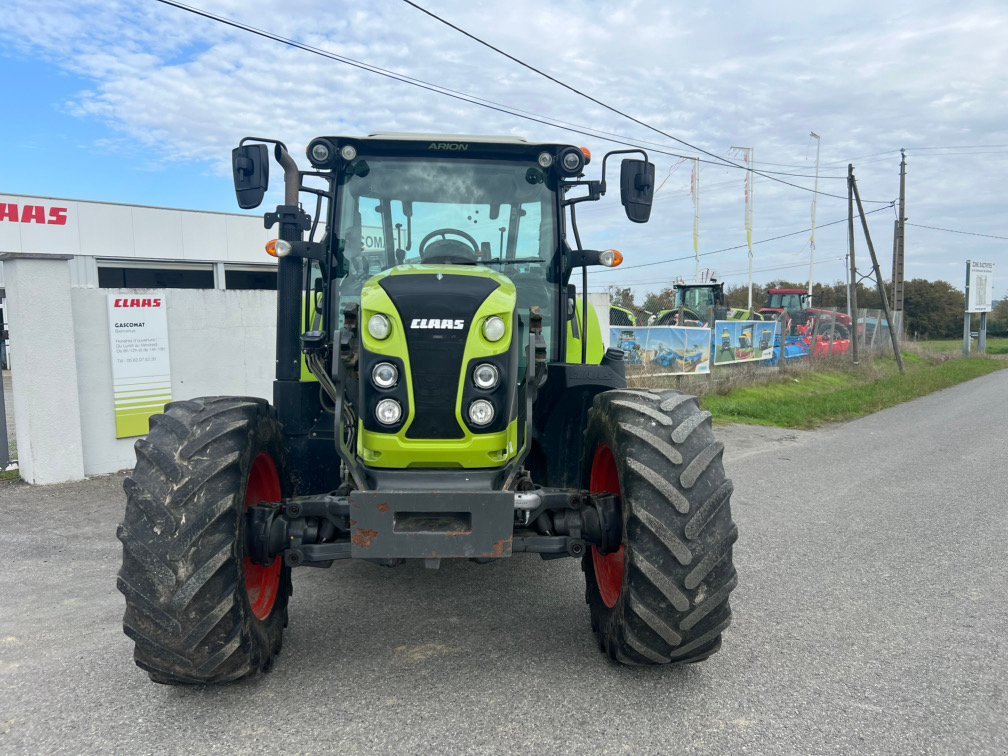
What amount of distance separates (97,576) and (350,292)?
2561mm

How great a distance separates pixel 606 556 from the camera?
156 inches

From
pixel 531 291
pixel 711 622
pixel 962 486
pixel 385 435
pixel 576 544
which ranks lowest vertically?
pixel 962 486

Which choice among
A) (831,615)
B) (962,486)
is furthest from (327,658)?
(962,486)

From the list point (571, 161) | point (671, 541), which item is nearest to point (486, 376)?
point (671, 541)

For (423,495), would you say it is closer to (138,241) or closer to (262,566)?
(262,566)

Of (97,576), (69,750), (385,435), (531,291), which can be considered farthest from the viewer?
(97,576)

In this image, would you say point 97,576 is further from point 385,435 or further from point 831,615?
point 831,615

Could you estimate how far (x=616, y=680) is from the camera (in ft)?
11.3

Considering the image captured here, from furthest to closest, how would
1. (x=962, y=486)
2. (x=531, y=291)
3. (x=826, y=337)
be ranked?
(x=826, y=337) → (x=962, y=486) → (x=531, y=291)

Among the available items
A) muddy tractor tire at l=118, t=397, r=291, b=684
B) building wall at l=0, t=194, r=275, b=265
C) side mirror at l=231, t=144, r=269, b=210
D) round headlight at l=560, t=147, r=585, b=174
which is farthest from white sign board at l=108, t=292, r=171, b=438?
building wall at l=0, t=194, r=275, b=265

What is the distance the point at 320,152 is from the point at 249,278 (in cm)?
2525

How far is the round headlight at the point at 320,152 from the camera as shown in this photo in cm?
430

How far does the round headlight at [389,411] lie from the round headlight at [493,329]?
477mm

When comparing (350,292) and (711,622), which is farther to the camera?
(350,292)
